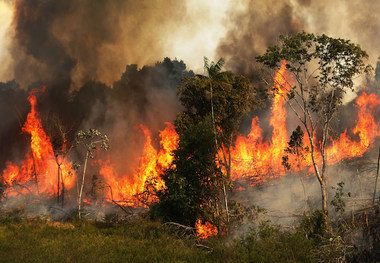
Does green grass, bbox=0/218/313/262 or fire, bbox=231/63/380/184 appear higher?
fire, bbox=231/63/380/184

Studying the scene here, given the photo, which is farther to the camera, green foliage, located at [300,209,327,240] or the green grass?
green foliage, located at [300,209,327,240]

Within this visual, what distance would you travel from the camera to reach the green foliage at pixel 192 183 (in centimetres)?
1633

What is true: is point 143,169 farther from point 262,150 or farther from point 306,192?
point 306,192

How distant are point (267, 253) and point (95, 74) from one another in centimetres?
4825

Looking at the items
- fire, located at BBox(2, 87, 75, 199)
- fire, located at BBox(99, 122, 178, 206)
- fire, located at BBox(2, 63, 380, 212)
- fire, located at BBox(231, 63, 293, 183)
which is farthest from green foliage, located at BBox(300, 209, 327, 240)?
fire, located at BBox(2, 87, 75, 199)

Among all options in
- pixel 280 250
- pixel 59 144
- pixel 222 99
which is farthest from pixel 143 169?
pixel 280 250

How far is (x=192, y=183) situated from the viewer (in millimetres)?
16734

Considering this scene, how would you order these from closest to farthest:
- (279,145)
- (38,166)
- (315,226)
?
(315,226) < (279,145) < (38,166)

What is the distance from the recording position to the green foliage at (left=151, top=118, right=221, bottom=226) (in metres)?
16.3

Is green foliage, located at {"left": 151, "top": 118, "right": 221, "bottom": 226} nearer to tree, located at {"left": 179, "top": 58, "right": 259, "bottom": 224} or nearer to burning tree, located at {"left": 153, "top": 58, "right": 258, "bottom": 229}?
burning tree, located at {"left": 153, "top": 58, "right": 258, "bottom": 229}

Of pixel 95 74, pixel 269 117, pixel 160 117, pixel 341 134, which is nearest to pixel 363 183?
pixel 341 134

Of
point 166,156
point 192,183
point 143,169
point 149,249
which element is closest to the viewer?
point 149,249

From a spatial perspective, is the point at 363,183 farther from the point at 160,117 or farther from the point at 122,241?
the point at 160,117

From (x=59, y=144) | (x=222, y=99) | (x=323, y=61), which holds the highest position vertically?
(x=323, y=61)
